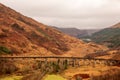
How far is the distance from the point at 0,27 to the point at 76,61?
2408 inches

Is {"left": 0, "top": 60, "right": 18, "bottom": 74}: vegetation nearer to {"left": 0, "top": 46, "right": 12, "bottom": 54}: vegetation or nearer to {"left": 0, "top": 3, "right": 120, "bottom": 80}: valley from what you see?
{"left": 0, "top": 3, "right": 120, "bottom": 80}: valley

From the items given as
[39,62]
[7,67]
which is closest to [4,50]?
[39,62]

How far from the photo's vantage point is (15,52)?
495ft

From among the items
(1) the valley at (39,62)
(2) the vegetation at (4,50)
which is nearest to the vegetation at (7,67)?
(1) the valley at (39,62)

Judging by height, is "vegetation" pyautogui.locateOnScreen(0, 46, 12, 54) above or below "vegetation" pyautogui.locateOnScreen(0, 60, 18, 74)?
above

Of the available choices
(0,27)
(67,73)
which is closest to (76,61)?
(67,73)

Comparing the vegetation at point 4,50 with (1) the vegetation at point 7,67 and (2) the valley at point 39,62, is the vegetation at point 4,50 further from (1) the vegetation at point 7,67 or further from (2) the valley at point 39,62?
(1) the vegetation at point 7,67

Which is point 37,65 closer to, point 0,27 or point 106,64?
point 106,64

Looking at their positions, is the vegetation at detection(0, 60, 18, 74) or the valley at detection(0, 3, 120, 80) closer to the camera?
the valley at detection(0, 3, 120, 80)

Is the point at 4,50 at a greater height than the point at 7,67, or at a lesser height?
greater

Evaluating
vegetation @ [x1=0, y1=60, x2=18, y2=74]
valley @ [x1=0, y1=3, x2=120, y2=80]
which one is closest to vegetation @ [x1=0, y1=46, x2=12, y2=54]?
valley @ [x1=0, y1=3, x2=120, y2=80]

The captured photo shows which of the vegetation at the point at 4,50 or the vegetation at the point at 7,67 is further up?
the vegetation at the point at 4,50

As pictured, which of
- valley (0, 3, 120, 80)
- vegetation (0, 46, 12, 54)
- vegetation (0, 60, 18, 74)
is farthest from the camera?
vegetation (0, 46, 12, 54)

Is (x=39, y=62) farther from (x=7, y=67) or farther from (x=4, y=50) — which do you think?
(x=4, y=50)
